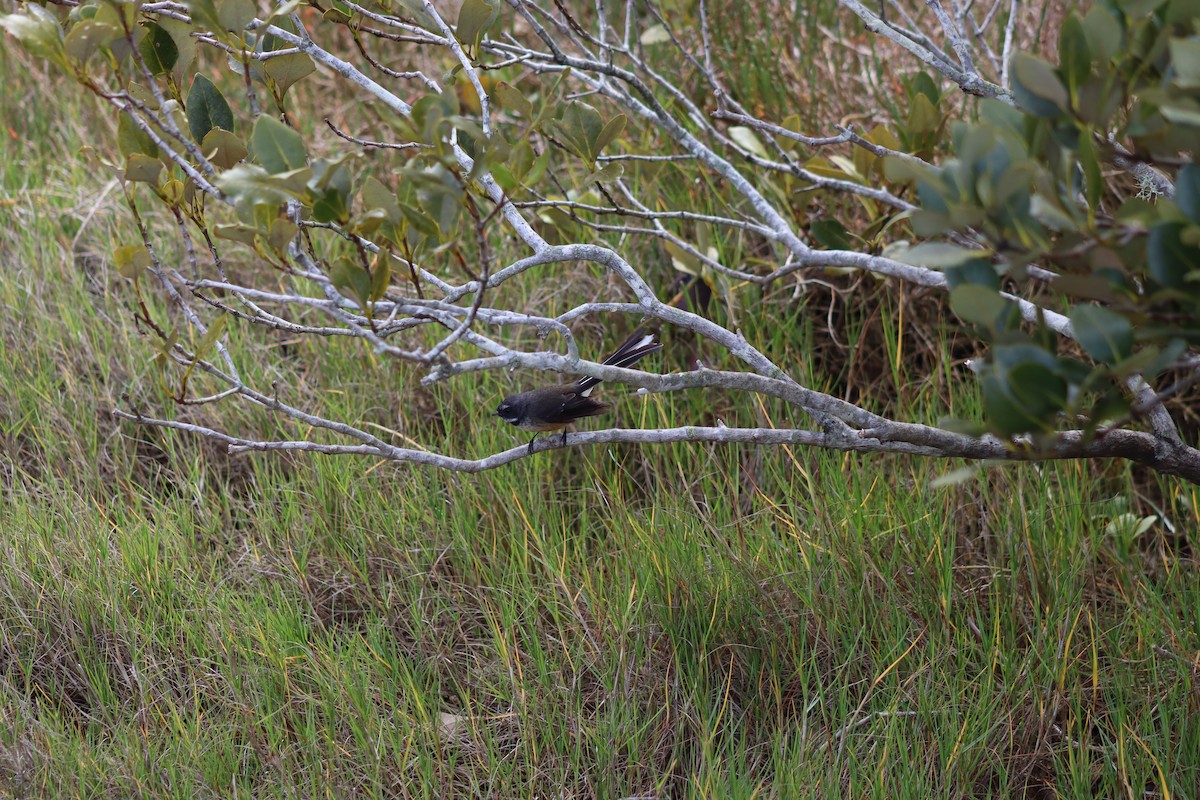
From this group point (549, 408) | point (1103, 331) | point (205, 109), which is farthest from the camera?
point (549, 408)

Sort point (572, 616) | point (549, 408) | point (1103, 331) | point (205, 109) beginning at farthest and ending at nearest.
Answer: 1. point (549, 408)
2. point (572, 616)
3. point (205, 109)
4. point (1103, 331)

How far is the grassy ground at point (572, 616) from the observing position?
8.13 feet

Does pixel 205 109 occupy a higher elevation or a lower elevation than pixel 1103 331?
higher

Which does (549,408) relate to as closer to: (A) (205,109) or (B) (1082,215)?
(A) (205,109)

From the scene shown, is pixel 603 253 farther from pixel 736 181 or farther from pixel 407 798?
pixel 407 798

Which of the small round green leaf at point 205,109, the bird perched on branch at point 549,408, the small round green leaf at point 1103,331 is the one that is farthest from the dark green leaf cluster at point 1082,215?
the bird perched on branch at point 549,408

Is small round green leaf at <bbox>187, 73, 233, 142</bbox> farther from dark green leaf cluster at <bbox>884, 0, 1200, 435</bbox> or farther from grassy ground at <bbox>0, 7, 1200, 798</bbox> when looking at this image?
dark green leaf cluster at <bbox>884, 0, 1200, 435</bbox>

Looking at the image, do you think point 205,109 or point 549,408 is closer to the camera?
point 205,109

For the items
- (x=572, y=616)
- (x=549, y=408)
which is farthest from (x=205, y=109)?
(x=572, y=616)

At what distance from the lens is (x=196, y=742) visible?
8.28 ft

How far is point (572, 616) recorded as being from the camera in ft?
9.43

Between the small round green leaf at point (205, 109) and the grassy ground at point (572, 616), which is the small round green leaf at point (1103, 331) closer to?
the grassy ground at point (572, 616)

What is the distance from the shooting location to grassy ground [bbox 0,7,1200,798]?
248 centimetres

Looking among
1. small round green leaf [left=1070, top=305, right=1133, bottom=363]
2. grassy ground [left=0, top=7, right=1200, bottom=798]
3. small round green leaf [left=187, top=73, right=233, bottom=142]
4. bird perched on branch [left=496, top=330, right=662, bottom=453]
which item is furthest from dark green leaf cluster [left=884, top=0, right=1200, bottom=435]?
bird perched on branch [left=496, top=330, right=662, bottom=453]
